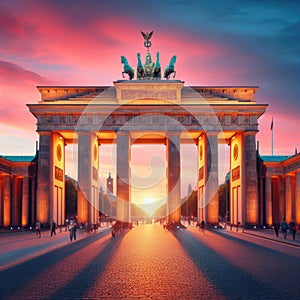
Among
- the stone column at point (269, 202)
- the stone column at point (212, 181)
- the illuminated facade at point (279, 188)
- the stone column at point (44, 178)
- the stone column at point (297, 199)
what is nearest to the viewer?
the stone column at point (297, 199)

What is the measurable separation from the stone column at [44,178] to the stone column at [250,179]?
2327 cm

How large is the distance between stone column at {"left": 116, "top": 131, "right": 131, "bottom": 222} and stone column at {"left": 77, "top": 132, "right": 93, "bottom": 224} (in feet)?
11.2

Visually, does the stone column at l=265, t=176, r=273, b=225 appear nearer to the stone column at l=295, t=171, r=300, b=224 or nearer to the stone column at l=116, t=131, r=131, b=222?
the stone column at l=295, t=171, r=300, b=224

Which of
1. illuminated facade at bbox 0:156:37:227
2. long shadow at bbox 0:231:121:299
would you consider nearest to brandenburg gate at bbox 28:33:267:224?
illuminated facade at bbox 0:156:37:227

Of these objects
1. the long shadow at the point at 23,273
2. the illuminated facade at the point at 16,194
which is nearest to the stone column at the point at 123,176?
the illuminated facade at the point at 16,194

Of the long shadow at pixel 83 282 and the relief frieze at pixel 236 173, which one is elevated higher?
the relief frieze at pixel 236 173

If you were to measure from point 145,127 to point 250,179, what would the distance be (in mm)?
14065

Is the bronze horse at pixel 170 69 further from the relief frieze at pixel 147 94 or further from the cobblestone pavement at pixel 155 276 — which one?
the cobblestone pavement at pixel 155 276

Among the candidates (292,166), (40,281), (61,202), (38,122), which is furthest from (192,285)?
(61,202)

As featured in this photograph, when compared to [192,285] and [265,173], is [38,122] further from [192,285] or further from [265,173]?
[192,285]

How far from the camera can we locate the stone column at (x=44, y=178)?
57688 mm

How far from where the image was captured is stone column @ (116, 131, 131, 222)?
198 ft

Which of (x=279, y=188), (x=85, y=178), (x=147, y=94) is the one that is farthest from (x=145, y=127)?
(x=279, y=188)

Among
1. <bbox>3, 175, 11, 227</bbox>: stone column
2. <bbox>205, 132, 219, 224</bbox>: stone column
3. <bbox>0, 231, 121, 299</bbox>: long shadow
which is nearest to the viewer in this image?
<bbox>0, 231, 121, 299</bbox>: long shadow
